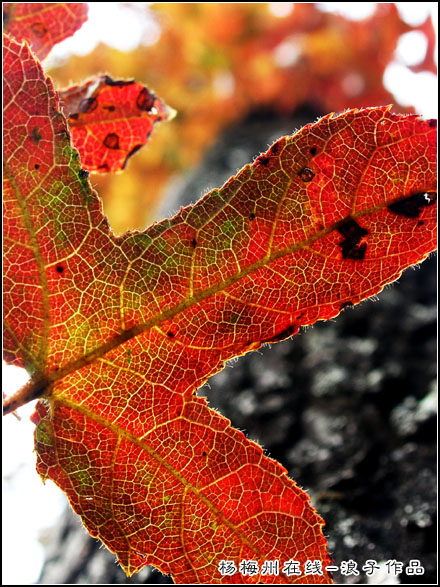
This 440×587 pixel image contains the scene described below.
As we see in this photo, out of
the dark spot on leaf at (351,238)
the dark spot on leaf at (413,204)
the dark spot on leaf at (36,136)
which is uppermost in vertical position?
the dark spot on leaf at (36,136)

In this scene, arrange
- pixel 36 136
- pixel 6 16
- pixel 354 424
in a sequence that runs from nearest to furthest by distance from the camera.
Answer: pixel 36 136, pixel 6 16, pixel 354 424

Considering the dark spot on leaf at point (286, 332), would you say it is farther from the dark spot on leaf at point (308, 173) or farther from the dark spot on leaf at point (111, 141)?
the dark spot on leaf at point (111, 141)

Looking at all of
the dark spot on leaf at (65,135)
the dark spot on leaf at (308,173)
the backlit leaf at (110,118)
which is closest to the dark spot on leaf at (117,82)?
the backlit leaf at (110,118)

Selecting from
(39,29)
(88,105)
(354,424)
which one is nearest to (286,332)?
(88,105)

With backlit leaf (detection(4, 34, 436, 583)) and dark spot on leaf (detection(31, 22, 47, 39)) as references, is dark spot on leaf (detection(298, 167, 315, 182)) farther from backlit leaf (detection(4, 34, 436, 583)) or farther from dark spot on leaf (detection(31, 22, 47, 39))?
dark spot on leaf (detection(31, 22, 47, 39))

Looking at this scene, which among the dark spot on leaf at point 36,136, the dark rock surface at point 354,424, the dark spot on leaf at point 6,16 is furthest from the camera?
the dark rock surface at point 354,424

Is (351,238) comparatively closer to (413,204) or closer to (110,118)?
(413,204)

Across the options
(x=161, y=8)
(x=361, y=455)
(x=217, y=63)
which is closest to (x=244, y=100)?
(x=217, y=63)

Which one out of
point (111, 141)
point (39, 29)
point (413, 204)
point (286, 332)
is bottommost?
point (286, 332)
